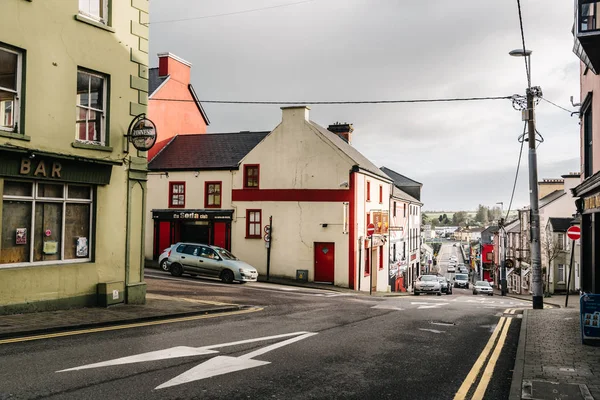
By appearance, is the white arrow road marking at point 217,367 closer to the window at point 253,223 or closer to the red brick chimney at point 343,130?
the window at point 253,223

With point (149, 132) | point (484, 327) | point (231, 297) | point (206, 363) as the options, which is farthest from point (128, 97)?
point (484, 327)

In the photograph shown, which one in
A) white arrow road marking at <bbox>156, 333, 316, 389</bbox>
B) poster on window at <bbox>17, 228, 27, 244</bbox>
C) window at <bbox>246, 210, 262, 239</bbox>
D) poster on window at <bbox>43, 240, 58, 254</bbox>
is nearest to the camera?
white arrow road marking at <bbox>156, 333, 316, 389</bbox>

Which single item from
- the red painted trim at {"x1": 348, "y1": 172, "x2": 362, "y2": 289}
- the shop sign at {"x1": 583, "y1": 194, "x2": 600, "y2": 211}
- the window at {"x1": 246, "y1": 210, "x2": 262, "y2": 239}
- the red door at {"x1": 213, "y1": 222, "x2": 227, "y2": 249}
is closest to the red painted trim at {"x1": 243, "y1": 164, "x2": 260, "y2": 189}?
the window at {"x1": 246, "y1": 210, "x2": 262, "y2": 239}

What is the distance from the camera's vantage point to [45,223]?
39.3 ft

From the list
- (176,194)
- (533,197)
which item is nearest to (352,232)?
(176,194)

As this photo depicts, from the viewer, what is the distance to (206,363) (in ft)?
24.5

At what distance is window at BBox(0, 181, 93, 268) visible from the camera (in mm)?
11180

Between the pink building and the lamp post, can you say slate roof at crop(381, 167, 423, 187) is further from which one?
the lamp post

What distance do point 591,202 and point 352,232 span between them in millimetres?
16710

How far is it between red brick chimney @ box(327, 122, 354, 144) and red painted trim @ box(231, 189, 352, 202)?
1181cm

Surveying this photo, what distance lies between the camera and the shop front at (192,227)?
3145 centimetres

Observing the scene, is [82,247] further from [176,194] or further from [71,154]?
[176,194]

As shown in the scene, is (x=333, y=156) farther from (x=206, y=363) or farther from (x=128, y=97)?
(x=206, y=363)

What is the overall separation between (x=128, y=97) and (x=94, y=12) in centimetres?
226
